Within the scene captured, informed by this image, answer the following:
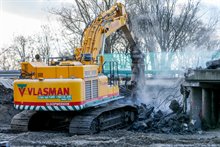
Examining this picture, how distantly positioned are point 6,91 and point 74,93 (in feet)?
24.6

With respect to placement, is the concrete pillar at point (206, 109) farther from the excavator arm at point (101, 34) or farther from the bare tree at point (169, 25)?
the bare tree at point (169, 25)

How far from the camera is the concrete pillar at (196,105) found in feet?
47.9

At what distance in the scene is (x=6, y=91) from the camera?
1894 cm

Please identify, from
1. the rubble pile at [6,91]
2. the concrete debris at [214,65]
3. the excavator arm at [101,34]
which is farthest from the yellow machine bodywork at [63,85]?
the rubble pile at [6,91]

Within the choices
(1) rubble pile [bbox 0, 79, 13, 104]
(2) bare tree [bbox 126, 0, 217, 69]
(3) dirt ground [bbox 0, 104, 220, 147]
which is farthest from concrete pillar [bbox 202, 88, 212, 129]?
(2) bare tree [bbox 126, 0, 217, 69]

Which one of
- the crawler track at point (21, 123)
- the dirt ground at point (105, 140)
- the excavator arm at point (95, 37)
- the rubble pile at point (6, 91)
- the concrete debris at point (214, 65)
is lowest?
the dirt ground at point (105, 140)

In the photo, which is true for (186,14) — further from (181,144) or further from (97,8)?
(181,144)

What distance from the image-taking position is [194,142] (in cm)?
1121

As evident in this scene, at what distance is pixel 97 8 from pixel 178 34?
7.27 meters

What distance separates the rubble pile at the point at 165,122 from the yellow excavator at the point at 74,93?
31.1 inches

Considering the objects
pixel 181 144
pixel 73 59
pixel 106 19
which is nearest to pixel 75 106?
pixel 73 59

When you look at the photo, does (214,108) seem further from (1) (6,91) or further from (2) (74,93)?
(1) (6,91)

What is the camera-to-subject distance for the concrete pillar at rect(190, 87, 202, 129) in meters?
14.6

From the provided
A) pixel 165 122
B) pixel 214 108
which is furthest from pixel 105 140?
pixel 214 108
